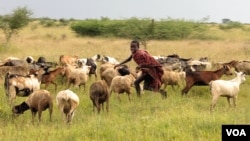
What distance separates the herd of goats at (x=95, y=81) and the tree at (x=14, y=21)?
41.8 feet

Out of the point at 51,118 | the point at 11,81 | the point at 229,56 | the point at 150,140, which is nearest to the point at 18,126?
the point at 51,118

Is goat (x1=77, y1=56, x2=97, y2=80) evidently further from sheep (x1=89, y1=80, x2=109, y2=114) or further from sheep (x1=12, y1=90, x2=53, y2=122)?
sheep (x1=12, y1=90, x2=53, y2=122)

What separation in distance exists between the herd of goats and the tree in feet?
41.8

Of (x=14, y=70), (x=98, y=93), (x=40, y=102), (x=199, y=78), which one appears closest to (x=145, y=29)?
(x=14, y=70)

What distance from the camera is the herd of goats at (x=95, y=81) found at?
36.3ft

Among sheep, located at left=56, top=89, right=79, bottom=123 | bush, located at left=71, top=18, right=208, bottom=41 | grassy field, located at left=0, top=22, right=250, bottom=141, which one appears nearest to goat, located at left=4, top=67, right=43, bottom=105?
grassy field, located at left=0, top=22, right=250, bottom=141

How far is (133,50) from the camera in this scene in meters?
13.5

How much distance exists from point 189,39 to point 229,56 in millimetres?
13192

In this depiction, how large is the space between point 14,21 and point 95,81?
20.2 m

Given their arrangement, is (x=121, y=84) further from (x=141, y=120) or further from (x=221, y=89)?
(x=141, y=120)

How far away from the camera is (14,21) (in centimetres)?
3212

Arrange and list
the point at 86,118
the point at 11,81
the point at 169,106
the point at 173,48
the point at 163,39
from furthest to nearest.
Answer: the point at 163,39, the point at 173,48, the point at 11,81, the point at 169,106, the point at 86,118

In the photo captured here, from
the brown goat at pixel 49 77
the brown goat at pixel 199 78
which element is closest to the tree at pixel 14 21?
the brown goat at pixel 49 77

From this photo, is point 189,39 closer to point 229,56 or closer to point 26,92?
Answer: point 229,56
